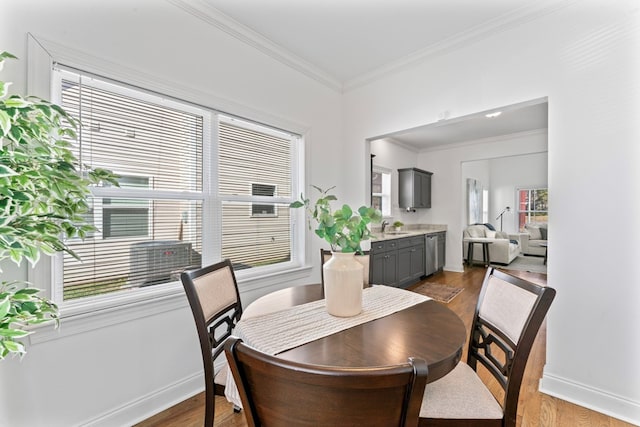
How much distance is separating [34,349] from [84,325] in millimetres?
208

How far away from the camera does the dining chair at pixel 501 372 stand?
1.06 meters

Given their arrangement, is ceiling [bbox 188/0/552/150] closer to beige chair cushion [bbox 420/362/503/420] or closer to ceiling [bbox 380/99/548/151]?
ceiling [bbox 380/99/548/151]

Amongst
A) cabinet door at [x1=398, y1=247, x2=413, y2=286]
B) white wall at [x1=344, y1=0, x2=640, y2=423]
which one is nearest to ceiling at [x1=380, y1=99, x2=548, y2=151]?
white wall at [x1=344, y1=0, x2=640, y2=423]

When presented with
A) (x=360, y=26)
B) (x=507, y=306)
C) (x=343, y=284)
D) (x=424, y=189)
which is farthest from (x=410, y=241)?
(x=343, y=284)

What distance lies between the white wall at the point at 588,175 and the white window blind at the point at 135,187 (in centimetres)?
244

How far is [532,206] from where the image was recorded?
28.2 ft

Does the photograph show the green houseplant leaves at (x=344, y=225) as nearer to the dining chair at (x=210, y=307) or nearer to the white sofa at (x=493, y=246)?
the dining chair at (x=210, y=307)

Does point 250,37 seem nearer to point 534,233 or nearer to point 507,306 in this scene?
point 507,306

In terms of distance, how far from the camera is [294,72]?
279 cm

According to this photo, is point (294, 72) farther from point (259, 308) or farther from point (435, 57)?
point (259, 308)

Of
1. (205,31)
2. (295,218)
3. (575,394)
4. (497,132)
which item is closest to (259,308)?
(295,218)

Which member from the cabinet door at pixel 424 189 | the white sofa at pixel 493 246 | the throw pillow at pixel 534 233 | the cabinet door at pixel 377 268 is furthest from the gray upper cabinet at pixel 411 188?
the throw pillow at pixel 534 233

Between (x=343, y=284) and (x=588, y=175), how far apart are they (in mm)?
1863

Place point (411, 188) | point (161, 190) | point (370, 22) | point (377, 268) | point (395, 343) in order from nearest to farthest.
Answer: point (395, 343)
point (161, 190)
point (370, 22)
point (377, 268)
point (411, 188)
